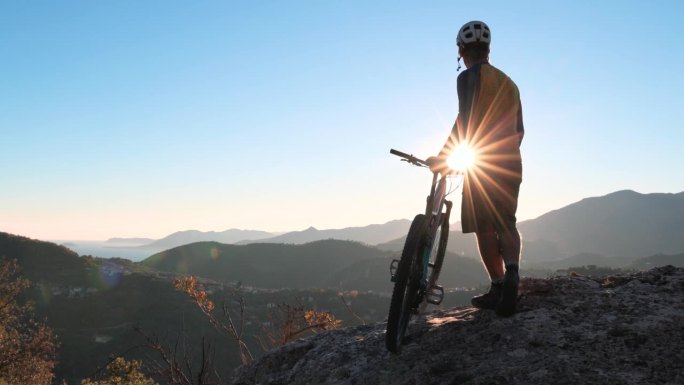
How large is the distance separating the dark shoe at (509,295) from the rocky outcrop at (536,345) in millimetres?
102

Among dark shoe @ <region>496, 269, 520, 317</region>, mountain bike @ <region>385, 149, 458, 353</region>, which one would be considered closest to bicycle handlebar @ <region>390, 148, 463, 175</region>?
mountain bike @ <region>385, 149, 458, 353</region>

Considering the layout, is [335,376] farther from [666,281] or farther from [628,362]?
[666,281]

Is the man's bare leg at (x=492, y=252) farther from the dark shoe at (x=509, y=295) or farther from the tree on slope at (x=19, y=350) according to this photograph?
the tree on slope at (x=19, y=350)

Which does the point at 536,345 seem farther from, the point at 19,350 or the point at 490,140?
the point at 19,350

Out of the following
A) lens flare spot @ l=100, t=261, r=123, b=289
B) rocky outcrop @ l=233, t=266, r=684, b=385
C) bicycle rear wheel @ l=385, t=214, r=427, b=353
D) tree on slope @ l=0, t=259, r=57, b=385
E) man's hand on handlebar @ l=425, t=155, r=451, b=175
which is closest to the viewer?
rocky outcrop @ l=233, t=266, r=684, b=385

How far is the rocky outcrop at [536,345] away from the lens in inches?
127

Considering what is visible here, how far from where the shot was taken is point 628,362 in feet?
10.6

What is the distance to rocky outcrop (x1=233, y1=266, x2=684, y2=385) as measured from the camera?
324 cm

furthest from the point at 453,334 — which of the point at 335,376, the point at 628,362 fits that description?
the point at 628,362

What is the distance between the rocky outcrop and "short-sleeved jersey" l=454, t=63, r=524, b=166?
5.15ft

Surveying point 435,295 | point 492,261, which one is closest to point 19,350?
point 435,295

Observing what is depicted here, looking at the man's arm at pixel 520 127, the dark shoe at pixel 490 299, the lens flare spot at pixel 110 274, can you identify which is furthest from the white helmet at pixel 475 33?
the lens flare spot at pixel 110 274

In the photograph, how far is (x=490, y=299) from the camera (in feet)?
14.9

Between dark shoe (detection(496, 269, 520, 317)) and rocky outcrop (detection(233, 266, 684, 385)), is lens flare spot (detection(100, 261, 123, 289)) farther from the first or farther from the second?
dark shoe (detection(496, 269, 520, 317))
